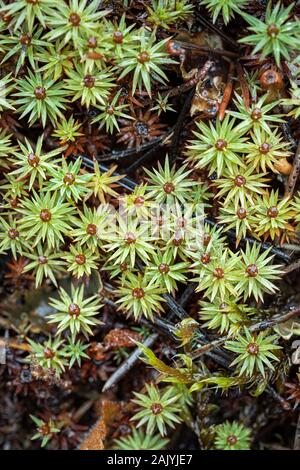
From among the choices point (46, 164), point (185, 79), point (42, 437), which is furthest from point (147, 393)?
point (185, 79)

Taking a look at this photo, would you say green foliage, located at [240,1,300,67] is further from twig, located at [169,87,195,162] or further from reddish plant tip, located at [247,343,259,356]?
reddish plant tip, located at [247,343,259,356]

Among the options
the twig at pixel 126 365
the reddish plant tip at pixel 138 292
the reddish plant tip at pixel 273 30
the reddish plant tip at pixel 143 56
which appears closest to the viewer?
the reddish plant tip at pixel 273 30

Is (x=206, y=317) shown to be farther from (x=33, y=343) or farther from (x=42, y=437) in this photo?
(x=42, y=437)

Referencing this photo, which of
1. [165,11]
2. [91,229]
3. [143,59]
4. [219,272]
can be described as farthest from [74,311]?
[165,11]

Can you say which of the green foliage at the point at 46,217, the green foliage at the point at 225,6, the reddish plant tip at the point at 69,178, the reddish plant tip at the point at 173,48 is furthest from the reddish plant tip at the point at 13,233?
the green foliage at the point at 225,6

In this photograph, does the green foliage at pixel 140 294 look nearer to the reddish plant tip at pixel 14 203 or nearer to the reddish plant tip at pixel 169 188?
the reddish plant tip at pixel 169 188

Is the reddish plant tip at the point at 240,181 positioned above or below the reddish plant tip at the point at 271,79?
below

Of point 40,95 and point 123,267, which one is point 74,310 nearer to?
point 123,267

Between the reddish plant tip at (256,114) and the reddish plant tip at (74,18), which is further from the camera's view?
the reddish plant tip at (256,114)
